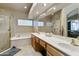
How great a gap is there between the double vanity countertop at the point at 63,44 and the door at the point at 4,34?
743 mm

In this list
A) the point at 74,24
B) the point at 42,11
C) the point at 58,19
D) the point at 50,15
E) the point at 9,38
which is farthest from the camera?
the point at 42,11

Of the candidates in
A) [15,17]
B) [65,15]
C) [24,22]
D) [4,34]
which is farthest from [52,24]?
[4,34]

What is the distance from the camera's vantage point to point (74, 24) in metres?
1.74

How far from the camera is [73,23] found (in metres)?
1.75

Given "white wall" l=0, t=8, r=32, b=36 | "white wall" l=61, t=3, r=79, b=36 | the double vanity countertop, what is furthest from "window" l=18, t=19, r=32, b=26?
"white wall" l=61, t=3, r=79, b=36

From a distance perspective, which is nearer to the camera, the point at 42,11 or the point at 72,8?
the point at 72,8

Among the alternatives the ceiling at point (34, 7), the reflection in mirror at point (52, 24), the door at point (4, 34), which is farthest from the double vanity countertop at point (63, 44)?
the door at point (4, 34)

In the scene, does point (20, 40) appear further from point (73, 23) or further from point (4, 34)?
point (73, 23)

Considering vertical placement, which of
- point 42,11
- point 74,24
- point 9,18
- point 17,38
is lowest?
point 17,38

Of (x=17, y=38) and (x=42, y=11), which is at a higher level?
(x=42, y=11)

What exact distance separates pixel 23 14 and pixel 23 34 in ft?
1.62

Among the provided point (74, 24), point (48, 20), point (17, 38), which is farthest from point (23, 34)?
point (74, 24)

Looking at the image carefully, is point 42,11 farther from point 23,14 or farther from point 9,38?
point 9,38

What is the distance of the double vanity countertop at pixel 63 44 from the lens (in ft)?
4.05
